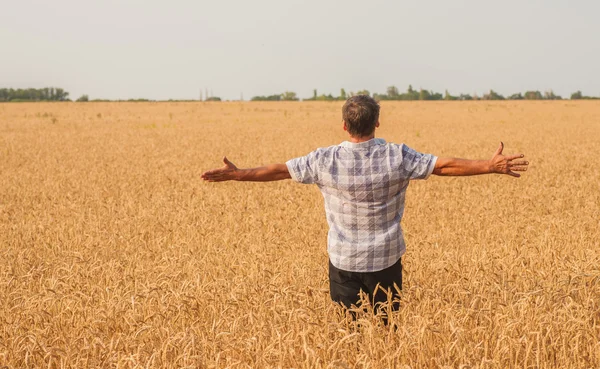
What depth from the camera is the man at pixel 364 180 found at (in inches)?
131

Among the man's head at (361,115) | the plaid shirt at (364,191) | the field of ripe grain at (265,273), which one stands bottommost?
the field of ripe grain at (265,273)

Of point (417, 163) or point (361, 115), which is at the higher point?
point (361, 115)

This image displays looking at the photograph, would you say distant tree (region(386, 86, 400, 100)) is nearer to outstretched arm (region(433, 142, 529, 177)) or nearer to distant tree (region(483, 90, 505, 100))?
distant tree (region(483, 90, 505, 100))

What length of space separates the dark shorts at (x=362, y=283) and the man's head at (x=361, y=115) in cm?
80

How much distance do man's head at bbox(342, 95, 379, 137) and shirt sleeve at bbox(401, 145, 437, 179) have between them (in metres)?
0.23

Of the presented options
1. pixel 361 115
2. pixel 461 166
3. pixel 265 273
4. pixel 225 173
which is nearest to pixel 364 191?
pixel 361 115

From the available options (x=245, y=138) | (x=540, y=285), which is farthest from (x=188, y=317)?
(x=245, y=138)

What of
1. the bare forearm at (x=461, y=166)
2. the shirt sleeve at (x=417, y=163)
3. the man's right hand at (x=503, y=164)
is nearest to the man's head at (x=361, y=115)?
the shirt sleeve at (x=417, y=163)

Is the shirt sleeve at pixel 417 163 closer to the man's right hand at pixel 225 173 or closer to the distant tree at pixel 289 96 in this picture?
the man's right hand at pixel 225 173

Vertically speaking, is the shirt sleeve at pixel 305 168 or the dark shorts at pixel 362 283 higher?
the shirt sleeve at pixel 305 168

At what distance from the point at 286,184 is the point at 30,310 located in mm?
7769

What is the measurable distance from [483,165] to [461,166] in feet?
0.37

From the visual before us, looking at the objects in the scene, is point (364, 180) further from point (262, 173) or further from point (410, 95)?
point (410, 95)

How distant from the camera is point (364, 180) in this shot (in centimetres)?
336
